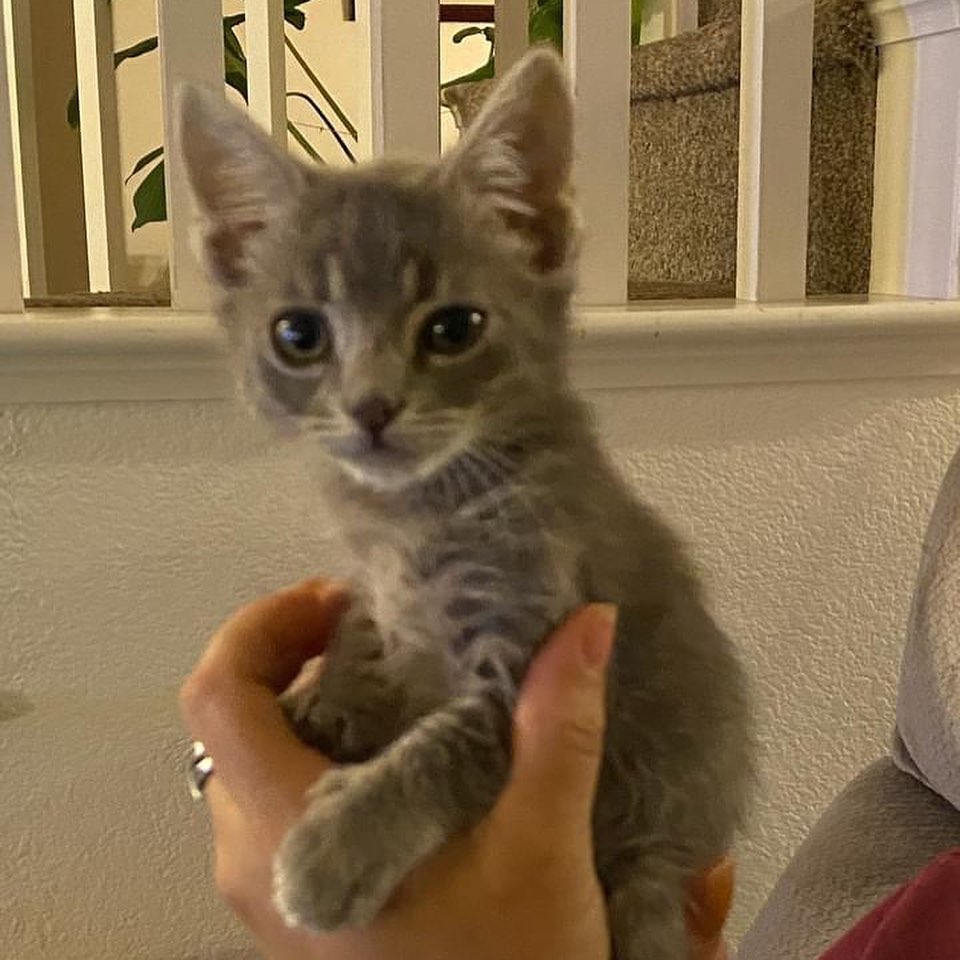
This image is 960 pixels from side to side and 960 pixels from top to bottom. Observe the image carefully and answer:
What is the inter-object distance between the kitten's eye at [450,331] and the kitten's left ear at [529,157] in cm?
9

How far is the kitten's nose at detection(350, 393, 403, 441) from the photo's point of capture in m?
0.71

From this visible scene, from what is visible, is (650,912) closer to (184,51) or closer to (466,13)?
(184,51)

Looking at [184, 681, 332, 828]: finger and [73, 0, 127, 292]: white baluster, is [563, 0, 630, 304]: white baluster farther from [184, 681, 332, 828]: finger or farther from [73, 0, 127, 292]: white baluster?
[73, 0, 127, 292]: white baluster

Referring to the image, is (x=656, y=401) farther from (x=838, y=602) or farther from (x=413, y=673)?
(x=413, y=673)

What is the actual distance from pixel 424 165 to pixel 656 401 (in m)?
0.50

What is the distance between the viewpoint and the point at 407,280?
2.42 feet

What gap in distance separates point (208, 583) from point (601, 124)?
2.04 feet

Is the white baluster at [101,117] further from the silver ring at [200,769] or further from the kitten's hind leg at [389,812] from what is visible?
the kitten's hind leg at [389,812]

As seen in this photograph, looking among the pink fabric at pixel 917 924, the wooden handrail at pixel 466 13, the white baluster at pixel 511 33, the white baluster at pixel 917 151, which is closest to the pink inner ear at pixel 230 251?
the pink fabric at pixel 917 924

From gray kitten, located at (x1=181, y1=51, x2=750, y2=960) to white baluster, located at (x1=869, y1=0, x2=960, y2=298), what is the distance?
26.1 inches

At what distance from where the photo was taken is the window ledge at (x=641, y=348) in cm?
112

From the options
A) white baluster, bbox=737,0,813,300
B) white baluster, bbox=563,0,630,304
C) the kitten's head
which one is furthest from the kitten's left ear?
white baluster, bbox=737,0,813,300

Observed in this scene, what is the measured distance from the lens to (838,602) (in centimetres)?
134

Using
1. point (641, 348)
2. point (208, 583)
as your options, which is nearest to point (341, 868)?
point (208, 583)
